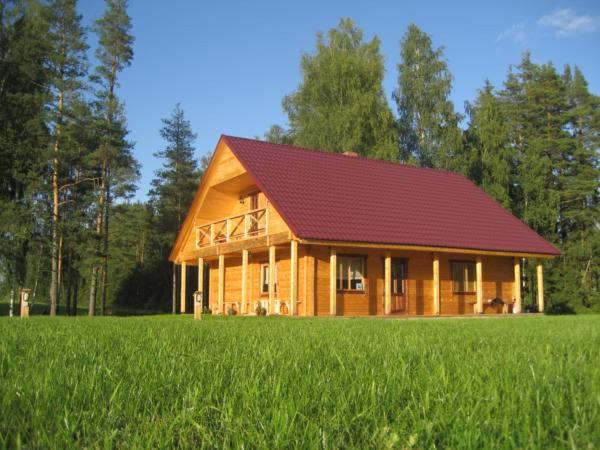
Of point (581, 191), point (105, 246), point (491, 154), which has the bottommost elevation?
point (105, 246)

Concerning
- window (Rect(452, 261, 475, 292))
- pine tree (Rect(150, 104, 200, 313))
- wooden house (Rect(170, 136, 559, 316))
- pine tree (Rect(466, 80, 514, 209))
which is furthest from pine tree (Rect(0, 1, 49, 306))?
pine tree (Rect(466, 80, 514, 209))

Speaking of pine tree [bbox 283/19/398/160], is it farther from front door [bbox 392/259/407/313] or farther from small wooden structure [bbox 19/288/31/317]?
small wooden structure [bbox 19/288/31/317]

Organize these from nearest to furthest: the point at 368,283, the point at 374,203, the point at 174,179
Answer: the point at 368,283 < the point at 374,203 < the point at 174,179

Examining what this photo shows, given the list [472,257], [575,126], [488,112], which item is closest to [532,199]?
[488,112]

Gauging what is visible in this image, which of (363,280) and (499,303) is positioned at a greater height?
(363,280)

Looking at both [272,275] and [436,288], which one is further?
[436,288]

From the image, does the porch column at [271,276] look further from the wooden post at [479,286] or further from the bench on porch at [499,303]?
the bench on porch at [499,303]

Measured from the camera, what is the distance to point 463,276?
22.4 metres

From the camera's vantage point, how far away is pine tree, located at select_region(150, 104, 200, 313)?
42.4 metres

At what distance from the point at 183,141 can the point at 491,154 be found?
23.5 metres

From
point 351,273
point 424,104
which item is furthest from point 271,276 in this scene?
point 424,104

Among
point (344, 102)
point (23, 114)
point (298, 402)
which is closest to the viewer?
point (298, 402)

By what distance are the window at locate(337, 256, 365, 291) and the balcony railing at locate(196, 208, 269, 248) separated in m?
2.86

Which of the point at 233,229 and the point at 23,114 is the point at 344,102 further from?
the point at 23,114
